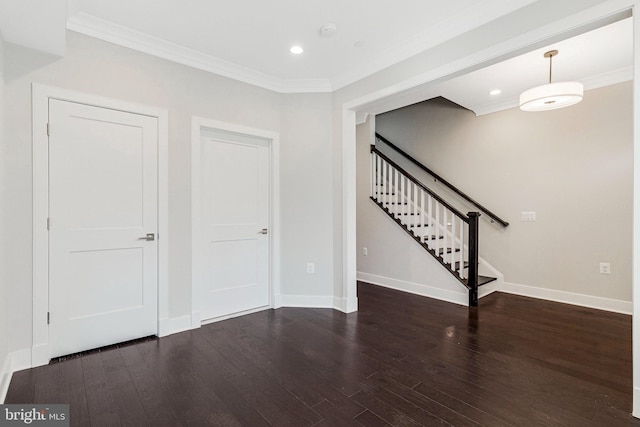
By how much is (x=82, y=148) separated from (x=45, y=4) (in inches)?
40.5

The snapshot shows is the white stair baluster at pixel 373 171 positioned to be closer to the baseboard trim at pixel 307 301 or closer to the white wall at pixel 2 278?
the baseboard trim at pixel 307 301

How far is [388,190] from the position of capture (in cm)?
496

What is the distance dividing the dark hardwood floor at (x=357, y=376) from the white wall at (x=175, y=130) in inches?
24.5

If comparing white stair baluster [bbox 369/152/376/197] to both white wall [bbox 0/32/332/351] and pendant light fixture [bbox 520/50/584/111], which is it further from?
pendant light fixture [bbox 520/50/584/111]

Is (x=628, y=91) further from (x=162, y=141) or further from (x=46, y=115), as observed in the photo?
(x=46, y=115)

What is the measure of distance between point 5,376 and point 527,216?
214 inches

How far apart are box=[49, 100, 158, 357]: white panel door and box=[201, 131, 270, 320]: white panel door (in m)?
0.53

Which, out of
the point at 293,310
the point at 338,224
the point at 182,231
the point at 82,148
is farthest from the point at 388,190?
the point at 82,148

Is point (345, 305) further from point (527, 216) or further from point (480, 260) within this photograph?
point (527, 216)

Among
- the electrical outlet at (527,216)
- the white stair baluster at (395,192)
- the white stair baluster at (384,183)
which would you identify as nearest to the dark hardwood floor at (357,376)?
the electrical outlet at (527,216)

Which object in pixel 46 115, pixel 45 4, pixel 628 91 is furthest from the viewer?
pixel 628 91

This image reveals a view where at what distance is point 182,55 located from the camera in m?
2.93

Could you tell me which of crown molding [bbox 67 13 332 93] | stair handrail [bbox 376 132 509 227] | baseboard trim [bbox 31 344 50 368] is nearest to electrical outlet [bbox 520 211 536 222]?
stair handrail [bbox 376 132 509 227]

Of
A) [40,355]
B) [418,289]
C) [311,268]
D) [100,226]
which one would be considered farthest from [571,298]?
[40,355]
